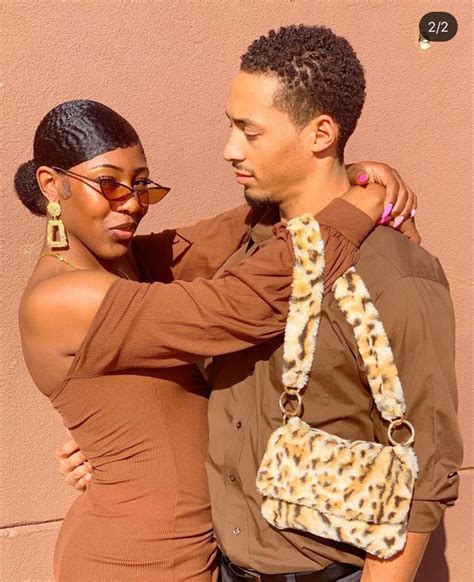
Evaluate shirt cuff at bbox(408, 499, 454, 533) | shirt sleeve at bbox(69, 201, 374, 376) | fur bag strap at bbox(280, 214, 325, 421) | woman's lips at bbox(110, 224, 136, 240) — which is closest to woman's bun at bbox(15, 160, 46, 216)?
woman's lips at bbox(110, 224, 136, 240)

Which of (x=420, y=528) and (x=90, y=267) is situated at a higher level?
(x=90, y=267)

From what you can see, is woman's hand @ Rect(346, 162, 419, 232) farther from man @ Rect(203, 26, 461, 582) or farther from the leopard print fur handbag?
the leopard print fur handbag

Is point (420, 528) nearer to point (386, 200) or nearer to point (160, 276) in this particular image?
point (386, 200)

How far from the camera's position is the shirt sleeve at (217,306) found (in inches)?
76.3

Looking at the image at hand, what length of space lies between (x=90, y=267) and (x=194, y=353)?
51cm

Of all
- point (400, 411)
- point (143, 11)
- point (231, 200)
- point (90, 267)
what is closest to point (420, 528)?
point (400, 411)

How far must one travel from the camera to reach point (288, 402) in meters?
2.04

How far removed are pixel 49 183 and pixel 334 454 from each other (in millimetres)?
1144

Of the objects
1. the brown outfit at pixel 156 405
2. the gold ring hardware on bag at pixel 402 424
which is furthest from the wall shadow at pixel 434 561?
the gold ring hardware on bag at pixel 402 424

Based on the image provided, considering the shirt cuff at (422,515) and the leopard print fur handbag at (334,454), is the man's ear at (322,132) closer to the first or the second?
the leopard print fur handbag at (334,454)

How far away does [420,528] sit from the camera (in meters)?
1.95

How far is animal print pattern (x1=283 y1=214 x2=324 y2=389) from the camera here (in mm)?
1932

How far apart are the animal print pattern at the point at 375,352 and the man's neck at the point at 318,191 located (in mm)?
339

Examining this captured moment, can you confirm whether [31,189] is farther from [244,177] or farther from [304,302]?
[304,302]
